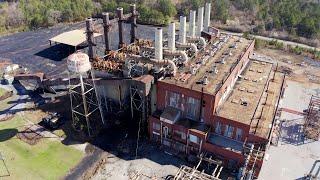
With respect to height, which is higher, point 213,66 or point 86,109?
point 213,66

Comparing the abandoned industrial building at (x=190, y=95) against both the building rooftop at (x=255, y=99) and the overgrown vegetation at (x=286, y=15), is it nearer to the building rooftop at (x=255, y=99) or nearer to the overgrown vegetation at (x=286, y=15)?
the building rooftop at (x=255, y=99)

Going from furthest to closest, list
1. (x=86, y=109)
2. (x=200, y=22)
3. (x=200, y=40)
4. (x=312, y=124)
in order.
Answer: (x=200, y=22)
(x=200, y=40)
(x=312, y=124)
(x=86, y=109)

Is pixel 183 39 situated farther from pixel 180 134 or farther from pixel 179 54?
pixel 180 134

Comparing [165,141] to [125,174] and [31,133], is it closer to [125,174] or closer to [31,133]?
[125,174]

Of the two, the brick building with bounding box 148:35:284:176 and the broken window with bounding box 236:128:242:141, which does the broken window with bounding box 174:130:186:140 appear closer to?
the brick building with bounding box 148:35:284:176

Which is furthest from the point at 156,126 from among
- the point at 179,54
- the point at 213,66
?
the point at 213,66

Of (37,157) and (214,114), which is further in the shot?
(37,157)

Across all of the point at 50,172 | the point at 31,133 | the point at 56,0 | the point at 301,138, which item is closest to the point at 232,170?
the point at 301,138
